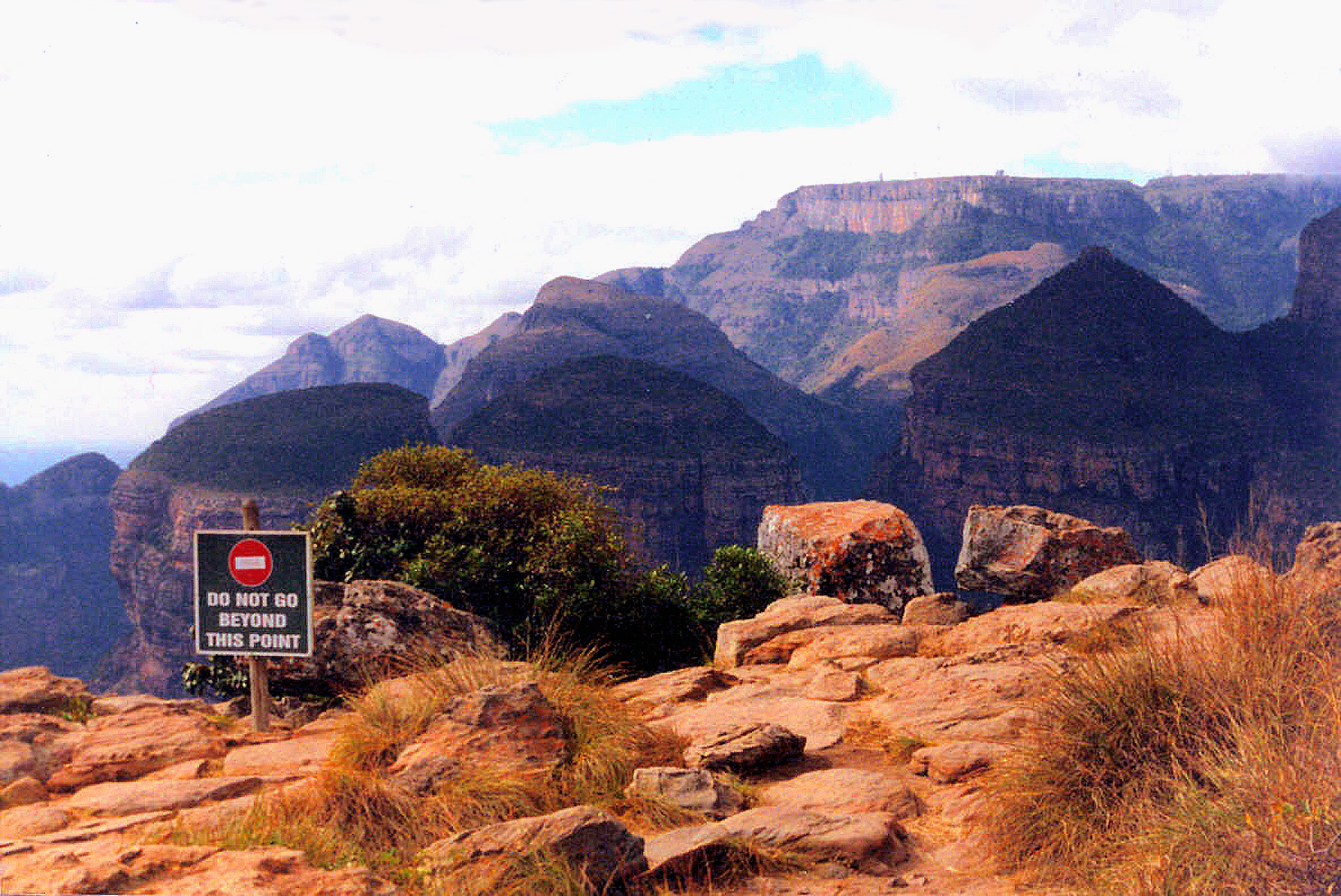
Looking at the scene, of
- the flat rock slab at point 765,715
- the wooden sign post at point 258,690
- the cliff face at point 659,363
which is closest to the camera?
the flat rock slab at point 765,715

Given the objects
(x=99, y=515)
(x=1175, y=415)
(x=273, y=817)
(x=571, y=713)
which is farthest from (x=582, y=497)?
(x=99, y=515)

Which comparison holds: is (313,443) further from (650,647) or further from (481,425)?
(650,647)

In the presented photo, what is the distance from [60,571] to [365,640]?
14927 cm

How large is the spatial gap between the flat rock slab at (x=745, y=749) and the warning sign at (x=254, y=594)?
139 inches

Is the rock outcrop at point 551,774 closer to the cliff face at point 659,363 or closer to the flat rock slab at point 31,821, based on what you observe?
the flat rock slab at point 31,821

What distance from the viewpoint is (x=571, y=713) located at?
8.28 m

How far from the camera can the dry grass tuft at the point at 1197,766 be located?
5.33 metres

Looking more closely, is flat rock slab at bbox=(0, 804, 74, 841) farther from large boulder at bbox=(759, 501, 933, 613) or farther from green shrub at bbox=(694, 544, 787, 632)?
large boulder at bbox=(759, 501, 933, 613)

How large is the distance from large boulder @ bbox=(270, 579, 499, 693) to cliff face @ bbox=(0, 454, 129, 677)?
120 metres

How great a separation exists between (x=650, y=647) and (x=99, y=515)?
154926mm

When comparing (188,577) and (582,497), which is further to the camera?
(188,577)

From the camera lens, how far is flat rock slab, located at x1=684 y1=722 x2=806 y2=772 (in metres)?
8.40

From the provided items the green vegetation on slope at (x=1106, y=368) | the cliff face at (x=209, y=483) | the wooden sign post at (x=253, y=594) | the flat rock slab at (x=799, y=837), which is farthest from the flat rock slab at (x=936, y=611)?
the green vegetation on slope at (x=1106, y=368)

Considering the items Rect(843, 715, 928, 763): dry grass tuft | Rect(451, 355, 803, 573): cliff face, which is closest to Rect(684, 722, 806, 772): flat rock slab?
Rect(843, 715, 928, 763): dry grass tuft
